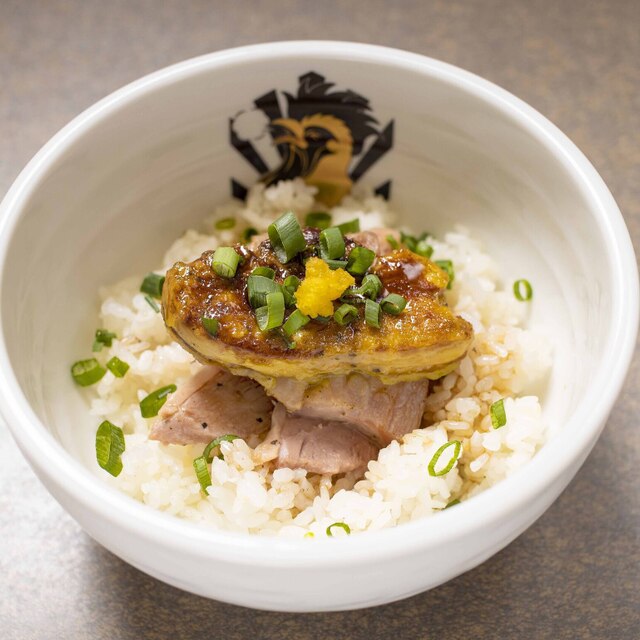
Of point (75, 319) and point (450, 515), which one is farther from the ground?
point (450, 515)

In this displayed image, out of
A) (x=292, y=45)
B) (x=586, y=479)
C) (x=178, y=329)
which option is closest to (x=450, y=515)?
(x=178, y=329)

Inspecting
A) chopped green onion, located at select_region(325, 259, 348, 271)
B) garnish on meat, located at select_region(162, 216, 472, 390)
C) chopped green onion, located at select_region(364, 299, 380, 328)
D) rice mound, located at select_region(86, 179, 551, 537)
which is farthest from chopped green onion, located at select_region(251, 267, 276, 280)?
rice mound, located at select_region(86, 179, 551, 537)

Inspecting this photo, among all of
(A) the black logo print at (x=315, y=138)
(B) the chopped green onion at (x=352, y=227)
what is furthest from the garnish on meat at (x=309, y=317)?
(A) the black logo print at (x=315, y=138)

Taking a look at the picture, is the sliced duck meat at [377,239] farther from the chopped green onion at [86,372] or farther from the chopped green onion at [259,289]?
the chopped green onion at [86,372]

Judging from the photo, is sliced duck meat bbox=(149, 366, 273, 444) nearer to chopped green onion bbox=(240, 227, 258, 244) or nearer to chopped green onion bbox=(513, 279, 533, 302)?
chopped green onion bbox=(240, 227, 258, 244)

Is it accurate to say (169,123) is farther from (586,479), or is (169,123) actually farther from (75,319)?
(586,479)
